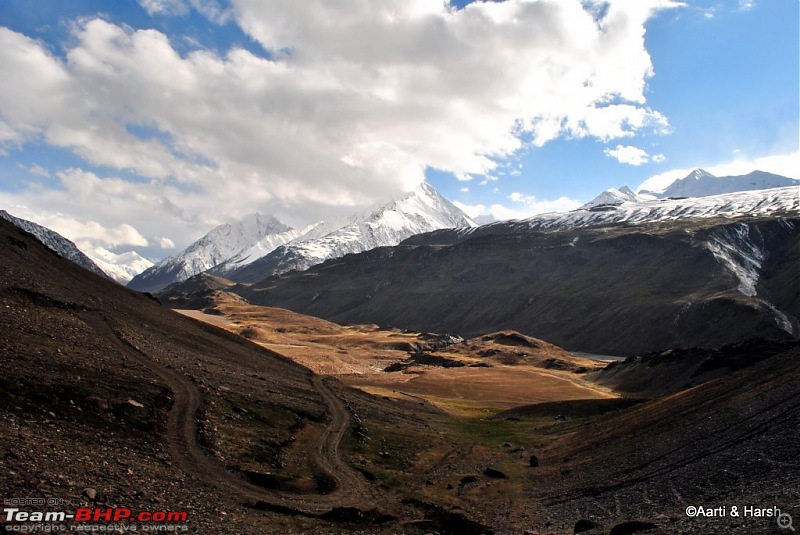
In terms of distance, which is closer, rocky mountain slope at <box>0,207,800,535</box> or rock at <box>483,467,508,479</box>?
rocky mountain slope at <box>0,207,800,535</box>

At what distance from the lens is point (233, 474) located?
30219mm

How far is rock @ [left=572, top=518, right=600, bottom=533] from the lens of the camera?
90.9 feet

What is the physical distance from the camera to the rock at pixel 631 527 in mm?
24264

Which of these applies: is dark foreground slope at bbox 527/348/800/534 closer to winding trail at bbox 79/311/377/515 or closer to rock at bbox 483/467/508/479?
rock at bbox 483/467/508/479

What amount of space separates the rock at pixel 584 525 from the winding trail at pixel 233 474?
38.3ft

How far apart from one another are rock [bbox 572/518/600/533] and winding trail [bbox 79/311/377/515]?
38.3 ft

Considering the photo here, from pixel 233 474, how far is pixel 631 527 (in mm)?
20815

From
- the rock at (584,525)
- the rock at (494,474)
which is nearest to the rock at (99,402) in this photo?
the rock at (584,525)

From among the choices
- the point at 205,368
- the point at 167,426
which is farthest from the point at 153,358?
the point at 167,426

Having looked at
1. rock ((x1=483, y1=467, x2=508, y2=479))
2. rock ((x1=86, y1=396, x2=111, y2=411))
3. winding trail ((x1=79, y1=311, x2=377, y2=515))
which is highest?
rock ((x1=86, y1=396, x2=111, y2=411))

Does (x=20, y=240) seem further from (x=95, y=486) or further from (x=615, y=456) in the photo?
(x=615, y=456)

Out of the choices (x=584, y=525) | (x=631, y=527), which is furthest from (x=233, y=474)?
(x=631, y=527)

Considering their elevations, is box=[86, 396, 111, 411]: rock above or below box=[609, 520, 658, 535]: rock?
above

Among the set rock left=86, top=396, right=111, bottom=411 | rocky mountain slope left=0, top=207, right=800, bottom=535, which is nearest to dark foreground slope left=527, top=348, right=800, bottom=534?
rocky mountain slope left=0, top=207, right=800, bottom=535
